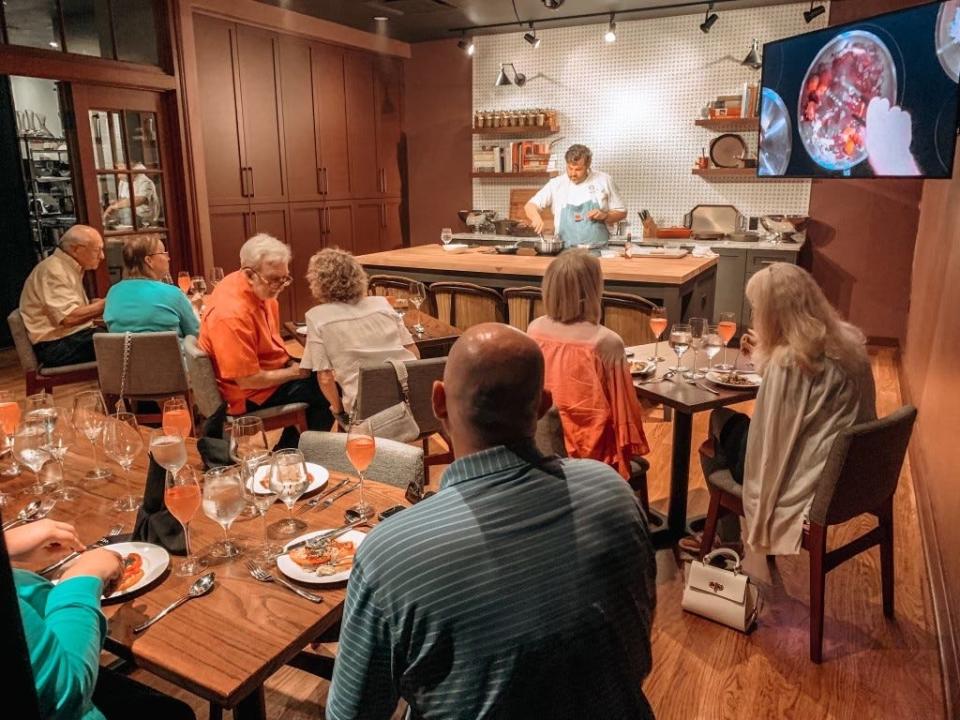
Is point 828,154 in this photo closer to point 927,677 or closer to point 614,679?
point 927,677

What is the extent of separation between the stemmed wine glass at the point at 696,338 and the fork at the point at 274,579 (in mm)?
2077

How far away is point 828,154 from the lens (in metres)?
4.40

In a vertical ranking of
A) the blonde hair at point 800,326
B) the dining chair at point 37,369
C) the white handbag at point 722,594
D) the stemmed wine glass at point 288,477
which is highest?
the blonde hair at point 800,326

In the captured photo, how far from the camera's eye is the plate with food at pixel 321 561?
5.06 feet

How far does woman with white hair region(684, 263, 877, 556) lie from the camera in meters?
2.49

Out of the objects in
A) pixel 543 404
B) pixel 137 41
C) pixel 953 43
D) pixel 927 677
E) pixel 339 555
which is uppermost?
pixel 137 41

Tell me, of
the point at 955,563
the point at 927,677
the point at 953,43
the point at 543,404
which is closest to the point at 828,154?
the point at 953,43

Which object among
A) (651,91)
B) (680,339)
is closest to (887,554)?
(680,339)

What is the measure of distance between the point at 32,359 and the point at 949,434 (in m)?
4.82

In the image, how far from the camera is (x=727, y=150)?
7.15m

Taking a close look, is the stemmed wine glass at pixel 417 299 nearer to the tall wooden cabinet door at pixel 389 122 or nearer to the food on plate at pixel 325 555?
the food on plate at pixel 325 555

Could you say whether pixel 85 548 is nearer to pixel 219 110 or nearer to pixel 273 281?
pixel 273 281

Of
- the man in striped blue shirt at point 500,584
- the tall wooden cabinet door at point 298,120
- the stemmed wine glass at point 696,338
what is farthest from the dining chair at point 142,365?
the tall wooden cabinet door at point 298,120

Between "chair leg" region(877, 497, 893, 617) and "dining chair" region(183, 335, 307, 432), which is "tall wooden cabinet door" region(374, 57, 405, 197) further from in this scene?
A: "chair leg" region(877, 497, 893, 617)
